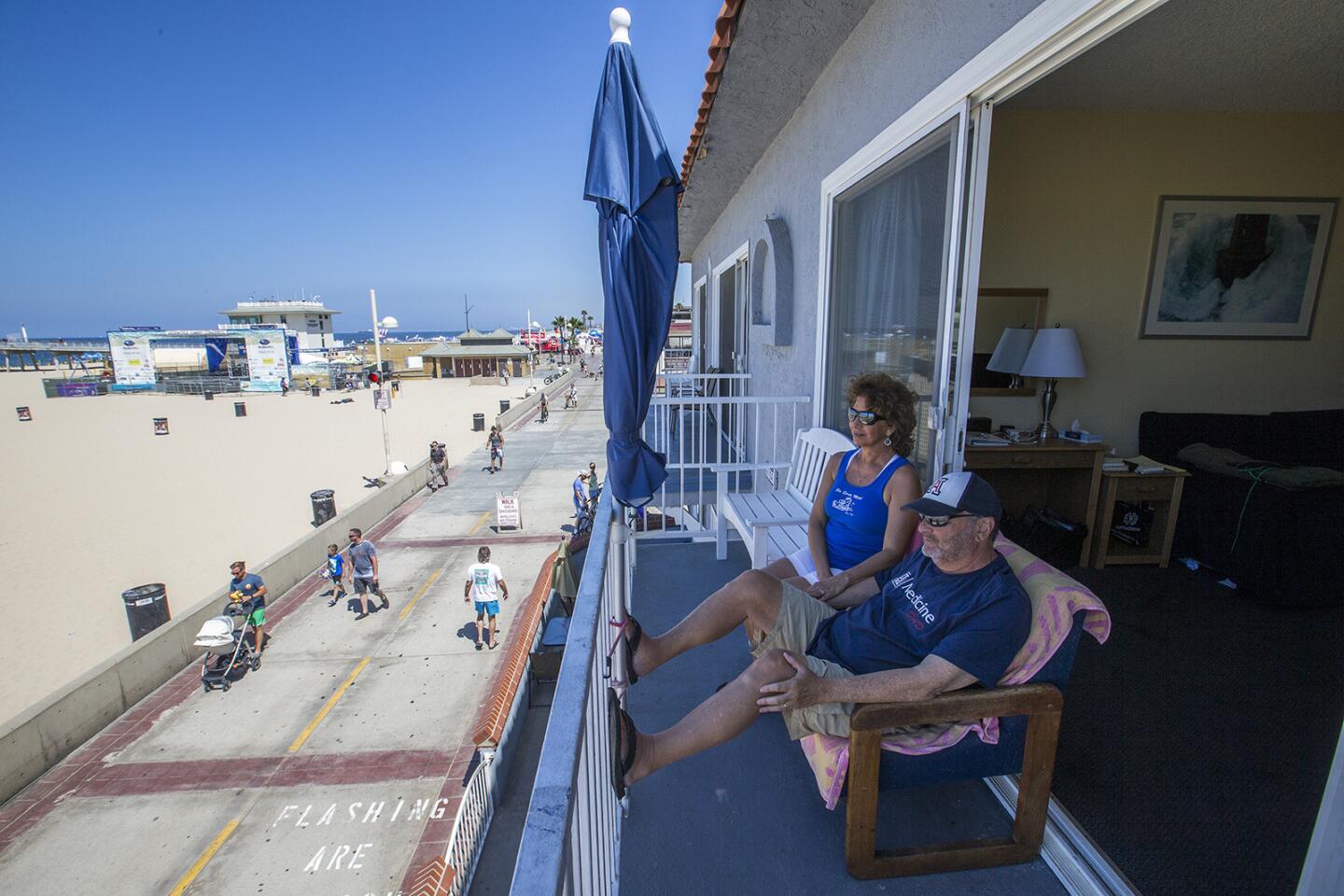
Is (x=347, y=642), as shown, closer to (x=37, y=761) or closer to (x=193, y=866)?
(x=37, y=761)

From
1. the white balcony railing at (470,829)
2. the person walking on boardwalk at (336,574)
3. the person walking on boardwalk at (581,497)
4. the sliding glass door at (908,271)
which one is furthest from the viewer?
the person walking on boardwalk at (581,497)

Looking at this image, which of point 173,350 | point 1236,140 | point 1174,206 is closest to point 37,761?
point 1174,206

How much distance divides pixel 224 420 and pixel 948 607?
34235mm

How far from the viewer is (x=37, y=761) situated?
21.8 feet

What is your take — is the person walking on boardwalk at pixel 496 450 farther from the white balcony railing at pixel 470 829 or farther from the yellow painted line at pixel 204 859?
the white balcony railing at pixel 470 829

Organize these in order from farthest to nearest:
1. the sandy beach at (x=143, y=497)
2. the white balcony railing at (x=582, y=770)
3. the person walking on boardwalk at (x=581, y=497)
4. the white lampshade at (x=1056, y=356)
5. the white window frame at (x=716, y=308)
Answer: the person walking on boardwalk at (x=581, y=497)
the sandy beach at (x=143, y=497)
the white window frame at (x=716, y=308)
the white lampshade at (x=1056, y=356)
the white balcony railing at (x=582, y=770)

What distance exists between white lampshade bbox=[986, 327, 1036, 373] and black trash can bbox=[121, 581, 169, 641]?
11.1 metres

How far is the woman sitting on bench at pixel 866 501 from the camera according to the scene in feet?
7.81

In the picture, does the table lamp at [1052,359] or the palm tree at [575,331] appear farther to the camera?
the palm tree at [575,331]

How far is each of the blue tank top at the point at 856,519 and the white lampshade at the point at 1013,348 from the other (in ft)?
8.64

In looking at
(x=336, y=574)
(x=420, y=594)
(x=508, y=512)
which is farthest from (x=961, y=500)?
(x=508, y=512)

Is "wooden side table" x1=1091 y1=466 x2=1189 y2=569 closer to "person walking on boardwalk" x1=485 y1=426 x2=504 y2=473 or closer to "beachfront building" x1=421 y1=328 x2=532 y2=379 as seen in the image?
"person walking on boardwalk" x1=485 y1=426 x2=504 y2=473

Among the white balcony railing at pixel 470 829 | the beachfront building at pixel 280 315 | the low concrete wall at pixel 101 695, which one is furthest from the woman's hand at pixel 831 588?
the beachfront building at pixel 280 315

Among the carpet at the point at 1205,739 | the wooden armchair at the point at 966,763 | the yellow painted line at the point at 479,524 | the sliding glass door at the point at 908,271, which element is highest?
the sliding glass door at the point at 908,271
